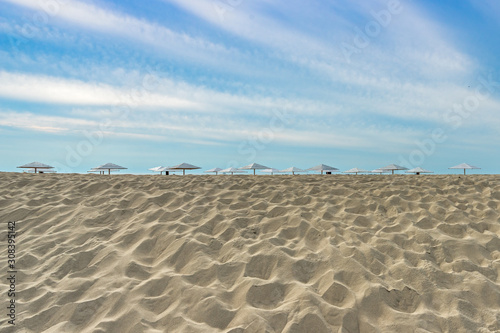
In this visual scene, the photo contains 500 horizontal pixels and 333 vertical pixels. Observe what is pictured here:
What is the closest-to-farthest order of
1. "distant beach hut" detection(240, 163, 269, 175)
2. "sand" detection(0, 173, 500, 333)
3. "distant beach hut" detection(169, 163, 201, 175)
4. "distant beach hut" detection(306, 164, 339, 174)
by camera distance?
"sand" detection(0, 173, 500, 333), "distant beach hut" detection(169, 163, 201, 175), "distant beach hut" detection(306, 164, 339, 174), "distant beach hut" detection(240, 163, 269, 175)

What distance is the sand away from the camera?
2838 mm

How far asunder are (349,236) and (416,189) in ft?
9.74

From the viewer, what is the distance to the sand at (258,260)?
284 cm

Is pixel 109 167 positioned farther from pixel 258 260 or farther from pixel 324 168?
pixel 258 260

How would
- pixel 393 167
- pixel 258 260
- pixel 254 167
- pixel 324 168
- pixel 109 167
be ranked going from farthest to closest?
pixel 393 167 < pixel 254 167 < pixel 324 168 < pixel 109 167 < pixel 258 260

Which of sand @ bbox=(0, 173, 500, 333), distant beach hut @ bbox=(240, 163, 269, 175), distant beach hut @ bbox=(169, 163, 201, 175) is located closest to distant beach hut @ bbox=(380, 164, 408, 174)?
distant beach hut @ bbox=(240, 163, 269, 175)

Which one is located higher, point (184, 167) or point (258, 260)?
point (184, 167)

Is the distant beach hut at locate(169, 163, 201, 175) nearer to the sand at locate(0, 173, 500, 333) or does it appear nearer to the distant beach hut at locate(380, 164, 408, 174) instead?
the sand at locate(0, 173, 500, 333)

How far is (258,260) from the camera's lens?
3.62 m

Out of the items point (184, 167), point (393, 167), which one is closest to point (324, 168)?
point (393, 167)

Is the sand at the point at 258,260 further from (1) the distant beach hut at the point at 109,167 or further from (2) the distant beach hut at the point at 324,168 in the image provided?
(2) the distant beach hut at the point at 324,168

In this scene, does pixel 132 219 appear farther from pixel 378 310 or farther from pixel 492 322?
pixel 492 322

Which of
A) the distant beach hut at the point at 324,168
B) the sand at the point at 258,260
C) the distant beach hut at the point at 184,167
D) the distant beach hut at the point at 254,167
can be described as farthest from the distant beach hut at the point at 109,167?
the sand at the point at 258,260

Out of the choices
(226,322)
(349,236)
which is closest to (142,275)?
(226,322)
